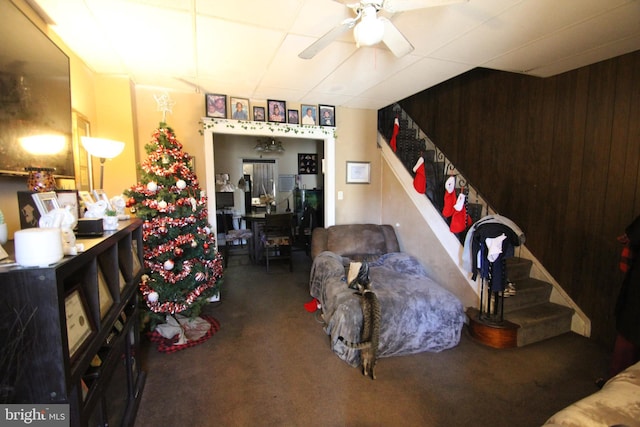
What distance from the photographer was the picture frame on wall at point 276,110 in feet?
11.8

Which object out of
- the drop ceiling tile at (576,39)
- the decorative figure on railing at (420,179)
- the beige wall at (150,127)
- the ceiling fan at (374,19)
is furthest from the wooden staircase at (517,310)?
the ceiling fan at (374,19)

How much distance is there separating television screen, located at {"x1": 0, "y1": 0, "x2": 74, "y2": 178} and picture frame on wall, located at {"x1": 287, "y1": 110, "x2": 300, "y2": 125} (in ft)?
7.62

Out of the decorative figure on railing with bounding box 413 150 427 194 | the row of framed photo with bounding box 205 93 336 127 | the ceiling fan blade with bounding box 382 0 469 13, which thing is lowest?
the decorative figure on railing with bounding box 413 150 427 194

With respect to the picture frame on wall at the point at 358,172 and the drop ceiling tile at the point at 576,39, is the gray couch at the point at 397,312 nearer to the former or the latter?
the picture frame on wall at the point at 358,172

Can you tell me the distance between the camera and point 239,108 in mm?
3467

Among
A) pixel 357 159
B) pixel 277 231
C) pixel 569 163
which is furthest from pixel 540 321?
pixel 277 231

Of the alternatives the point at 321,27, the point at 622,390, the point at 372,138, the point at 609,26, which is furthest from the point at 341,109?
the point at 622,390

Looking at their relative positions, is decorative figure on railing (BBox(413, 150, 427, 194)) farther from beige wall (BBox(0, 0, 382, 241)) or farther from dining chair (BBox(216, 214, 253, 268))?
dining chair (BBox(216, 214, 253, 268))

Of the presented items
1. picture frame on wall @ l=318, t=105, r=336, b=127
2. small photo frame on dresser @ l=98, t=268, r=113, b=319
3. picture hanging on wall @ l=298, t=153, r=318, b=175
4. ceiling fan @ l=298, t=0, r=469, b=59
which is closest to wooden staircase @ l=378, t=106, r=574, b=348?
picture frame on wall @ l=318, t=105, r=336, b=127

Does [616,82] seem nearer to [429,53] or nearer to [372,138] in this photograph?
[429,53]

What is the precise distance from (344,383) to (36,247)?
6.65 ft

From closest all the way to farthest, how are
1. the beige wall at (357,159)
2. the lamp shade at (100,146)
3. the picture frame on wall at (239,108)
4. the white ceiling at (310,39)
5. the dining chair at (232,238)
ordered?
the white ceiling at (310,39), the lamp shade at (100,146), the picture frame on wall at (239,108), the beige wall at (357,159), the dining chair at (232,238)

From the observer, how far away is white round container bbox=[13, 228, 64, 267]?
31.4 inches
